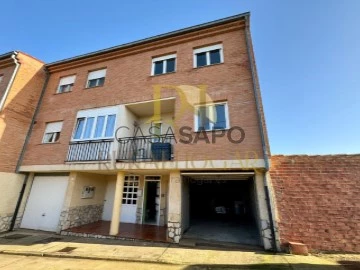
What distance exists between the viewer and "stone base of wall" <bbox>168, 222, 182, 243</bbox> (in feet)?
24.0

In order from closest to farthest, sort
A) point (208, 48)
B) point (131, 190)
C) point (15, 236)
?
point (15, 236) → point (208, 48) → point (131, 190)

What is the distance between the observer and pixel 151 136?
9.80 metres

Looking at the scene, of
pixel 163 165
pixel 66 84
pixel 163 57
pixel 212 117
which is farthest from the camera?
pixel 66 84

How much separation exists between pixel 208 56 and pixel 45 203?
1223 cm

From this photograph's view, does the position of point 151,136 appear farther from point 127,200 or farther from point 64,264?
point 64,264

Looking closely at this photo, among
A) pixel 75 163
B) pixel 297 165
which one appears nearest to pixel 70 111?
pixel 75 163

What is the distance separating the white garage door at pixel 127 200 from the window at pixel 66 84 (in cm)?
699

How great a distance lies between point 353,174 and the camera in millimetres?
6422

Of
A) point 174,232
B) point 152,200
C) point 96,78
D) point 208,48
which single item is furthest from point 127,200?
point 208,48

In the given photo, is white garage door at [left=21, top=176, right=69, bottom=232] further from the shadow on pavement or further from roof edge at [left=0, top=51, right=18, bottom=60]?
the shadow on pavement

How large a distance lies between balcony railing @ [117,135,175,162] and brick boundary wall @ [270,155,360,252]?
4.46m

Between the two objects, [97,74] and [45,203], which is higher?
[97,74]

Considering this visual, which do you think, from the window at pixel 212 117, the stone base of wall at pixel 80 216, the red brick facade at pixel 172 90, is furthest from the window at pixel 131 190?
the window at pixel 212 117

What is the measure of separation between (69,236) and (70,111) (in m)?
6.85
